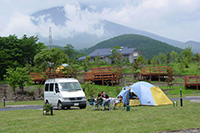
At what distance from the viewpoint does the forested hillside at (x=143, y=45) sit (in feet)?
369

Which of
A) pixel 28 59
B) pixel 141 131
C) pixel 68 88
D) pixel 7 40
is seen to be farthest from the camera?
pixel 28 59

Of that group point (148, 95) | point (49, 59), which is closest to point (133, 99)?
point (148, 95)

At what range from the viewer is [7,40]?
45156 mm

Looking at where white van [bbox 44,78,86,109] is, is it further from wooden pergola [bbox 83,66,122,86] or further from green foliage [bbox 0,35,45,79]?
green foliage [bbox 0,35,45,79]

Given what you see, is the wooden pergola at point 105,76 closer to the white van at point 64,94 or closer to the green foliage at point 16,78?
the green foliage at point 16,78

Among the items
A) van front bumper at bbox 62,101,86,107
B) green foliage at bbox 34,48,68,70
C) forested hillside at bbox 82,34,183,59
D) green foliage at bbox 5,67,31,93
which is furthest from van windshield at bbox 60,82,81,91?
forested hillside at bbox 82,34,183,59

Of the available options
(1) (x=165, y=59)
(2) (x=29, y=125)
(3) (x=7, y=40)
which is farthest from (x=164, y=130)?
(1) (x=165, y=59)

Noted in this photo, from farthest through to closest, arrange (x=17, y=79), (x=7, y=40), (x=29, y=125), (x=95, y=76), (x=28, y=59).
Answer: (x=28, y=59)
(x=7, y=40)
(x=95, y=76)
(x=17, y=79)
(x=29, y=125)

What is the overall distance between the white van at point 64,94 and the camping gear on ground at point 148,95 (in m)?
4.06

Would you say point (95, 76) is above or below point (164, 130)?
above

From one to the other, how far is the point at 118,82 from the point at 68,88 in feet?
66.3

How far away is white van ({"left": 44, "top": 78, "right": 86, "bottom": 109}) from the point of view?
16516 millimetres

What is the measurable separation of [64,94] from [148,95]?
5814 millimetres

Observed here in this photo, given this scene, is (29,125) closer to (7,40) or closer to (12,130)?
(12,130)
